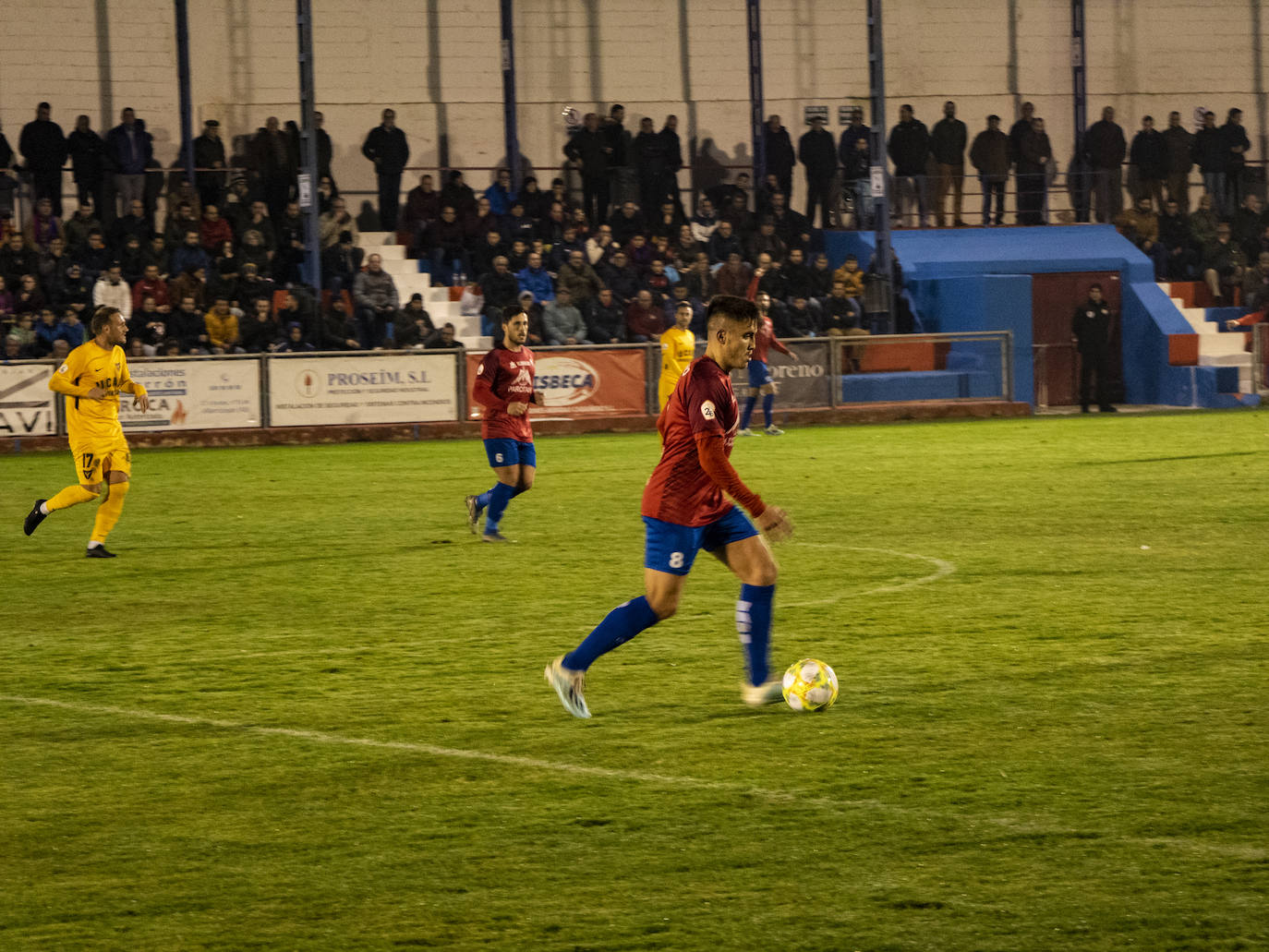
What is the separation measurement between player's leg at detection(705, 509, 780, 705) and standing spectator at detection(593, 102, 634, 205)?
23037mm

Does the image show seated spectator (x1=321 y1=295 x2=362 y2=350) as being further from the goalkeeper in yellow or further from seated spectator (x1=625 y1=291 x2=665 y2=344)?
the goalkeeper in yellow

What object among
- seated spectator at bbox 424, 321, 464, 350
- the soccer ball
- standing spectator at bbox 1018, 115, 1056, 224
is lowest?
the soccer ball

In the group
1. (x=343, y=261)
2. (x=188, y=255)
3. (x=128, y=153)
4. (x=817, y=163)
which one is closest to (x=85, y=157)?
(x=128, y=153)

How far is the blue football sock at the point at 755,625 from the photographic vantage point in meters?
7.36

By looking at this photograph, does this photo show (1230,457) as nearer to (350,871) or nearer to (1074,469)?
(1074,469)

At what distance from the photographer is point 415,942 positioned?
15.3ft

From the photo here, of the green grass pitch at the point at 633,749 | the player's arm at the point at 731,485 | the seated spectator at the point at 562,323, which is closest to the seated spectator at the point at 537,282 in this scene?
the seated spectator at the point at 562,323

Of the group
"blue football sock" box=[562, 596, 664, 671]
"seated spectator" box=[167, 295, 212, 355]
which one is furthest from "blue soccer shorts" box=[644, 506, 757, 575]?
"seated spectator" box=[167, 295, 212, 355]

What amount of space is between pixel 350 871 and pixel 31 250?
22.3 m

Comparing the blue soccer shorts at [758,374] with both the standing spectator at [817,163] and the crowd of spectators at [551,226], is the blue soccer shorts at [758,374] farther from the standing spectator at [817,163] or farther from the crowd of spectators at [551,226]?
the standing spectator at [817,163]

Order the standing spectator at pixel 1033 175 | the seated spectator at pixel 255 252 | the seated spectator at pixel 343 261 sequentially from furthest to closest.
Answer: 1. the standing spectator at pixel 1033 175
2. the seated spectator at pixel 343 261
3. the seated spectator at pixel 255 252

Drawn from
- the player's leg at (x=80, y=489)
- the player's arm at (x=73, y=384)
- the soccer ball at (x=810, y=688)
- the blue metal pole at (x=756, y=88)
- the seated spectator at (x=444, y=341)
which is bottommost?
the soccer ball at (x=810, y=688)

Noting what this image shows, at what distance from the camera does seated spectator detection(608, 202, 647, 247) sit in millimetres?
29453


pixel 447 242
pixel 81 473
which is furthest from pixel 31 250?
pixel 81 473
